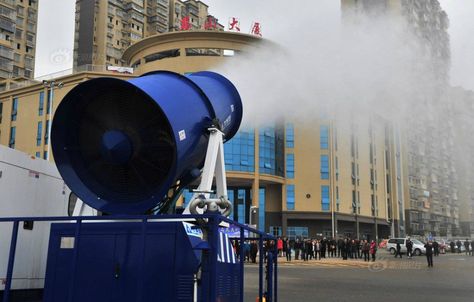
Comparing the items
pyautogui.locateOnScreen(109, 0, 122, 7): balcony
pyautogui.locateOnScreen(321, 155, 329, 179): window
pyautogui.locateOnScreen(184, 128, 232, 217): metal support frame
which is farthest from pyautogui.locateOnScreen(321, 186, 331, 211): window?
pyautogui.locateOnScreen(184, 128, 232, 217): metal support frame

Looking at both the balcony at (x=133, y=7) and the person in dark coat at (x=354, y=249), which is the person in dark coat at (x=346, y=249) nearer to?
the person in dark coat at (x=354, y=249)

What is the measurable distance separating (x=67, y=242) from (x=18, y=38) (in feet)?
321

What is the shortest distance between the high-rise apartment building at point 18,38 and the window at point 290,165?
47403 mm

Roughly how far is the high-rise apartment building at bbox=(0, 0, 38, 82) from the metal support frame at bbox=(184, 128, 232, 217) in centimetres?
8411

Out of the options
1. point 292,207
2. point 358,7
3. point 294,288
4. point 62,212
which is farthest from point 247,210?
point 62,212

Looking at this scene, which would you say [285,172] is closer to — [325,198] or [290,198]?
[290,198]

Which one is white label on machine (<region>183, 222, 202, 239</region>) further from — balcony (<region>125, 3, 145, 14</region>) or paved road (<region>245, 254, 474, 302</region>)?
balcony (<region>125, 3, 145, 14</region>)

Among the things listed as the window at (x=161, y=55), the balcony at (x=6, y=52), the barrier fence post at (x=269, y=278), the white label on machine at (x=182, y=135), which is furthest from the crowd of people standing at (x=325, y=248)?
the balcony at (x=6, y=52)

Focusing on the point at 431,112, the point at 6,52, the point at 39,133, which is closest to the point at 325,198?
the point at 39,133

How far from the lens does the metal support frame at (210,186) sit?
539 cm

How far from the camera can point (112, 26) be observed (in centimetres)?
10375

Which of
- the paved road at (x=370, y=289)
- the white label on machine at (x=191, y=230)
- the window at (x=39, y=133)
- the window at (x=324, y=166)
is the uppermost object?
the window at (x=39, y=133)

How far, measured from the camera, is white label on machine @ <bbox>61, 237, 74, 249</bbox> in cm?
522

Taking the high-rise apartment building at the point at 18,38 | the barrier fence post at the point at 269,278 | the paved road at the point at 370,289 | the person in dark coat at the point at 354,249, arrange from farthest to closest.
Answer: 1. the high-rise apartment building at the point at 18,38
2. the person in dark coat at the point at 354,249
3. the paved road at the point at 370,289
4. the barrier fence post at the point at 269,278
